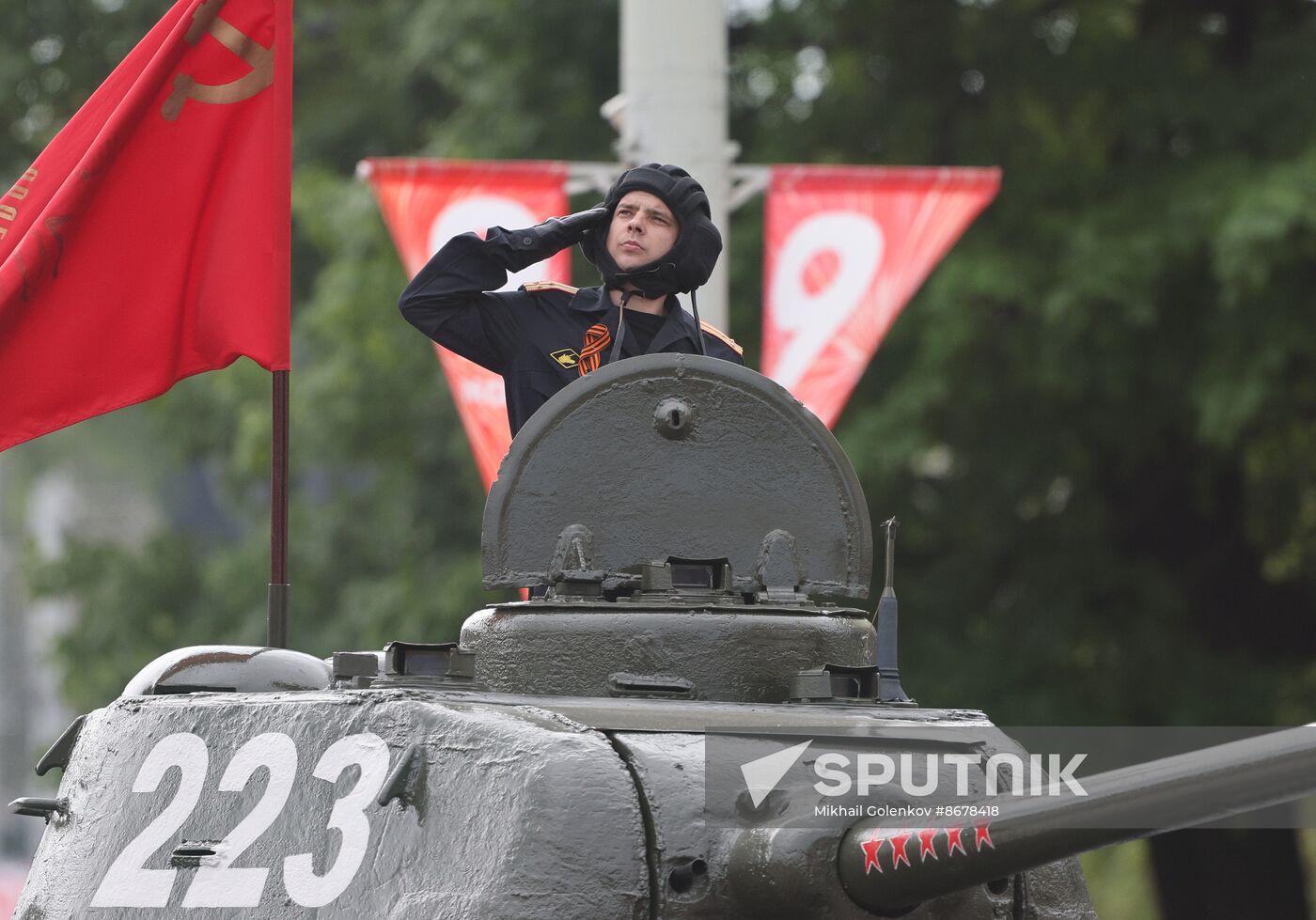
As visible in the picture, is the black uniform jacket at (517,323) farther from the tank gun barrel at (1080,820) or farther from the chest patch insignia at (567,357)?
the tank gun barrel at (1080,820)

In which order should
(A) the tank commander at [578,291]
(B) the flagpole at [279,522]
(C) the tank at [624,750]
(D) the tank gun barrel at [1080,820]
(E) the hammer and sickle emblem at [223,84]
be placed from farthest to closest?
(E) the hammer and sickle emblem at [223,84], (B) the flagpole at [279,522], (A) the tank commander at [578,291], (C) the tank at [624,750], (D) the tank gun barrel at [1080,820]

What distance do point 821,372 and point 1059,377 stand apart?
2714 millimetres

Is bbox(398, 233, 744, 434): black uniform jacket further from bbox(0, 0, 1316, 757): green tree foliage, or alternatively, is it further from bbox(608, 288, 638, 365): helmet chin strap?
bbox(0, 0, 1316, 757): green tree foliage

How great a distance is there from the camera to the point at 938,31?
41.9ft

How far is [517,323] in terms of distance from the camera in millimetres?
5082

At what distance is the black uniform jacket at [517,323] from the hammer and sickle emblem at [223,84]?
173 cm

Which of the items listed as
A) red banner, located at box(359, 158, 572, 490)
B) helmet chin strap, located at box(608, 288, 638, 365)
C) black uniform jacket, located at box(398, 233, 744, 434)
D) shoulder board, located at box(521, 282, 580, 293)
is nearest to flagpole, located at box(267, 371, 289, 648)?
black uniform jacket, located at box(398, 233, 744, 434)

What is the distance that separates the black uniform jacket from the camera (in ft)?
16.4

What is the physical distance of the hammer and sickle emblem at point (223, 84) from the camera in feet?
21.2

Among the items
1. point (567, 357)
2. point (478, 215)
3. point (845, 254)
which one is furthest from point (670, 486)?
point (845, 254)

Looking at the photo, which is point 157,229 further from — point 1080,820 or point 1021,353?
point 1021,353

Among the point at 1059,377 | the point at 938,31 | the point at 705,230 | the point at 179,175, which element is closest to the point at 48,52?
the point at 938,31

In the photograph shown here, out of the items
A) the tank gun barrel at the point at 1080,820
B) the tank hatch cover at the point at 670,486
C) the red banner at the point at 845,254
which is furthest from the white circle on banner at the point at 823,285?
the tank gun barrel at the point at 1080,820

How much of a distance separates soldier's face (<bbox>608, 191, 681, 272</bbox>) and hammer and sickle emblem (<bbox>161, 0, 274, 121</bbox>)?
6.39ft
